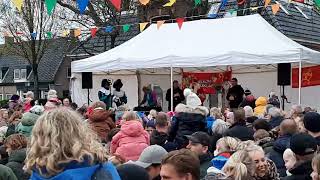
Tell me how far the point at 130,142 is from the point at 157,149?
174 centimetres

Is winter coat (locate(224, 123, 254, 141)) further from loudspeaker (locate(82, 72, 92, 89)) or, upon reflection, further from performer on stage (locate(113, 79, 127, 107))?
loudspeaker (locate(82, 72, 92, 89))

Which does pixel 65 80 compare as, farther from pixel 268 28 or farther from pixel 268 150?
pixel 268 150

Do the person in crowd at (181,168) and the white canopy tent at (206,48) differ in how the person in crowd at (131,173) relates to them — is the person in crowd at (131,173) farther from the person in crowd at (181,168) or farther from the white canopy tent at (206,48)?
the white canopy tent at (206,48)

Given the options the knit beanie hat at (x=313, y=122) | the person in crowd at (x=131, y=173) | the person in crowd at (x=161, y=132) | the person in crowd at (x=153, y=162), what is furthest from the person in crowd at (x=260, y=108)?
the person in crowd at (x=131, y=173)

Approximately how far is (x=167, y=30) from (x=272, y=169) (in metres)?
10.8

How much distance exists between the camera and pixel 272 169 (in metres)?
4.52

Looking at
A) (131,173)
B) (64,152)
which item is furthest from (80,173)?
(131,173)

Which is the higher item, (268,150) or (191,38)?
(191,38)

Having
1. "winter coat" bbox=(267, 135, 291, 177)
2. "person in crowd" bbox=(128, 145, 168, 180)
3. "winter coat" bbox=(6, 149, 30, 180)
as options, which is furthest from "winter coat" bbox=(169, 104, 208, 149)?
"person in crowd" bbox=(128, 145, 168, 180)

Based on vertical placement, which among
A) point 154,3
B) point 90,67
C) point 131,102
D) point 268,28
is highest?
point 154,3

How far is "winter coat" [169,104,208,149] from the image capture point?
766cm

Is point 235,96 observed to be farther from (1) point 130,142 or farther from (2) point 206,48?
(1) point 130,142

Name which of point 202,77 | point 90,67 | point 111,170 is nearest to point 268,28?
point 202,77

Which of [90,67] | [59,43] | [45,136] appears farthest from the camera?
[59,43]
